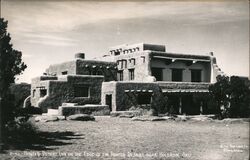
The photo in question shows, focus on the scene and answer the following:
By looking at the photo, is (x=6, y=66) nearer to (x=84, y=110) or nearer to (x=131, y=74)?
(x=84, y=110)

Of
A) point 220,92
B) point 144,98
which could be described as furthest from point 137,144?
point 144,98

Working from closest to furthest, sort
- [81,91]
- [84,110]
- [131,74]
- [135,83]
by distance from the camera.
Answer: [84,110], [135,83], [81,91], [131,74]

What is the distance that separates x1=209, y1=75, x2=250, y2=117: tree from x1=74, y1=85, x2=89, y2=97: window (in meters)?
9.27

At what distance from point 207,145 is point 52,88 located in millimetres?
15794

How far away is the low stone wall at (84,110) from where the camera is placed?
21.9 metres

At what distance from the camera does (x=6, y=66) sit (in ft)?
39.5

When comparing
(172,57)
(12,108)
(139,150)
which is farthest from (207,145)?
(172,57)

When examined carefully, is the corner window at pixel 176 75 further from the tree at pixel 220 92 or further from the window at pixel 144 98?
the tree at pixel 220 92

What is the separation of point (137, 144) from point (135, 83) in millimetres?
14669

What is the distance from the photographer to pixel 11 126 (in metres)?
12.2

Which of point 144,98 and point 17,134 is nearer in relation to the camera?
point 17,134

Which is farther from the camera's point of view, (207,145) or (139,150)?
(207,145)

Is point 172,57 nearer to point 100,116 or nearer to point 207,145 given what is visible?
point 100,116

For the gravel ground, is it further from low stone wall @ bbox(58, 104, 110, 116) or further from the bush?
low stone wall @ bbox(58, 104, 110, 116)
